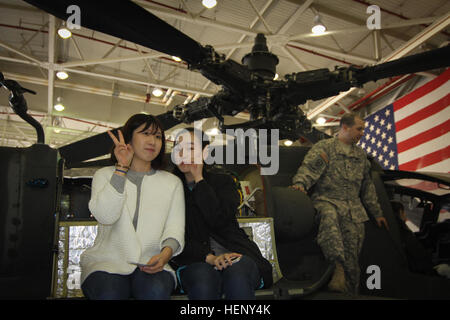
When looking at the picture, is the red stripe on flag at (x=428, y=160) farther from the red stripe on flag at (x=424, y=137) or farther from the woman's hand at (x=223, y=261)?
the woman's hand at (x=223, y=261)

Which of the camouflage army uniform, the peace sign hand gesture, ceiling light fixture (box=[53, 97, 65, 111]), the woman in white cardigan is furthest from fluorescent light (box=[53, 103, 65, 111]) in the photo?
the peace sign hand gesture

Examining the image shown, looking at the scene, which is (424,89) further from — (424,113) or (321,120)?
(321,120)

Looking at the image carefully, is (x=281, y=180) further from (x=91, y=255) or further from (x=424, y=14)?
(x=424, y=14)

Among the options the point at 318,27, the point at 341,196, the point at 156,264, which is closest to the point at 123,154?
the point at 156,264

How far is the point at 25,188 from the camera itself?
189 cm

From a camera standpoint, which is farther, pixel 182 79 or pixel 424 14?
pixel 182 79

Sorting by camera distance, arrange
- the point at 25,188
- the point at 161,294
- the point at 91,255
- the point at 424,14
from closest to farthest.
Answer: the point at 161,294
the point at 91,255
the point at 25,188
the point at 424,14

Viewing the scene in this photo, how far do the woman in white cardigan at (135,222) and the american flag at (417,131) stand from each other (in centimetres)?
717

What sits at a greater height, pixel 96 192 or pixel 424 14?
pixel 424 14

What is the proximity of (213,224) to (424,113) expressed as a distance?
25.5ft

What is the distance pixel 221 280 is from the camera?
169cm
